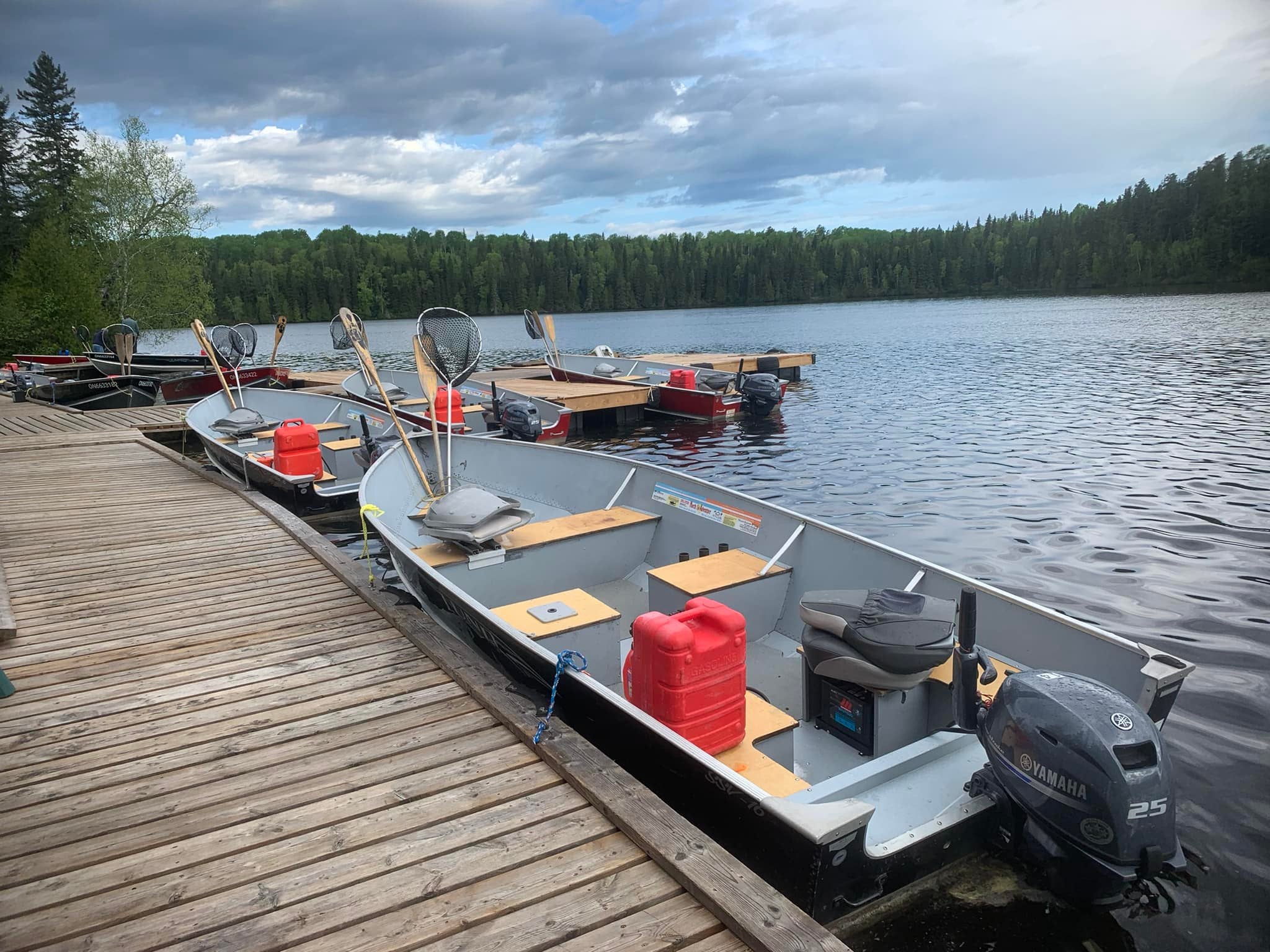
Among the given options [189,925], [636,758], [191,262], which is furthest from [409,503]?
[191,262]

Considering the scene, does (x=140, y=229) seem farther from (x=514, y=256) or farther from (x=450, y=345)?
(x=514, y=256)

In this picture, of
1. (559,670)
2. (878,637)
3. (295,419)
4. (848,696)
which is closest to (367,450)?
(295,419)

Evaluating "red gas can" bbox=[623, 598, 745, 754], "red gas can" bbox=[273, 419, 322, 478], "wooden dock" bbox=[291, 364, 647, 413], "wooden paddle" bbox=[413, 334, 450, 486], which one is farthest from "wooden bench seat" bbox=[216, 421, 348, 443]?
"red gas can" bbox=[623, 598, 745, 754]

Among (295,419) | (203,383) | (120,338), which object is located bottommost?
(295,419)

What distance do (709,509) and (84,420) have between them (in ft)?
49.6

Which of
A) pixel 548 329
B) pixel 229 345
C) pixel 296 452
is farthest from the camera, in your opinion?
pixel 548 329

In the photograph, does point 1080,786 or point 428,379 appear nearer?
point 1080,786

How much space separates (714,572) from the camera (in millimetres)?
4898

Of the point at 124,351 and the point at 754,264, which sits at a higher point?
the point at 754,264

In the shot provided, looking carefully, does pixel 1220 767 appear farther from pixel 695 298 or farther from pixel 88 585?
pixel 695 298

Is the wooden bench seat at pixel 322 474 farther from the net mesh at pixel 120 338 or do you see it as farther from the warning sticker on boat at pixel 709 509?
the net mesh at pixel 120 338

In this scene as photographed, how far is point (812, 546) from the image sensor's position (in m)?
5.00

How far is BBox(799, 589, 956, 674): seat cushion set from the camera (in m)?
3.38

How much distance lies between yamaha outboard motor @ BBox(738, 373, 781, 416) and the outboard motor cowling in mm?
14869
